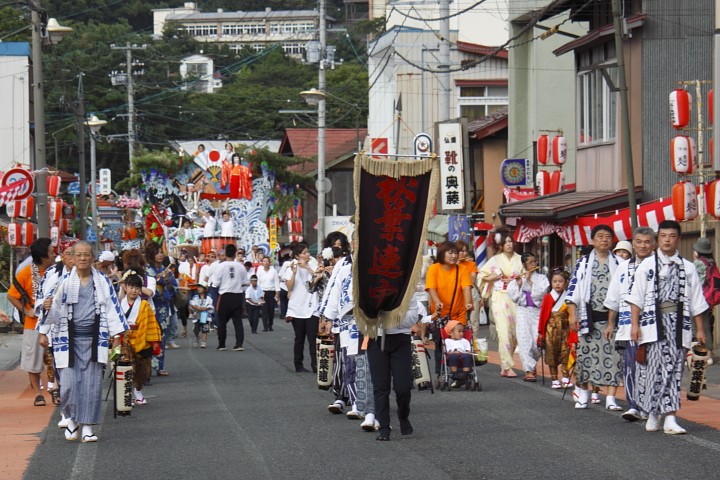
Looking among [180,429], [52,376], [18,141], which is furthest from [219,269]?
[18,141]

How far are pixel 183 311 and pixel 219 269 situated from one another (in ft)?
10.5

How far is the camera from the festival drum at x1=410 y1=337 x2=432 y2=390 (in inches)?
525

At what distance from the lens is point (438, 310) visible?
1417 centimetres

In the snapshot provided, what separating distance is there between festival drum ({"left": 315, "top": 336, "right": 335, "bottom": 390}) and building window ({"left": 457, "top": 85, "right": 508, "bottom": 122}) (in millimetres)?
27111

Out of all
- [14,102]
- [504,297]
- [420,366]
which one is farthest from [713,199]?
[14,102]

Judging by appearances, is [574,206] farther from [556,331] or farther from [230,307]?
[556,331]

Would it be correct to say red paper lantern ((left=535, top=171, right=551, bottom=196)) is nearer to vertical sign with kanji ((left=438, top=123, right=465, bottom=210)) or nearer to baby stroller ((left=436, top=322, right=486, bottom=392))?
vertical sign with kanji ((left=438, top=123, right=465, bottom=210))

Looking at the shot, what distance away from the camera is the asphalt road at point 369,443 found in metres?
8.77

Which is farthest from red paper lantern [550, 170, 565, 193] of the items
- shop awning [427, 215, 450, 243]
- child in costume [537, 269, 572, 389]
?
child in costume [537, 269, 572, 389]

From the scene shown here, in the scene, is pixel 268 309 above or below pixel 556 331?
below

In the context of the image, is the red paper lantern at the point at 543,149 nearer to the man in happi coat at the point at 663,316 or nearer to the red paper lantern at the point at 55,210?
the red paper lantern at the point at 55,210

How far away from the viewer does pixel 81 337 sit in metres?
10.8

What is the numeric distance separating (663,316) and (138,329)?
607 centimetres

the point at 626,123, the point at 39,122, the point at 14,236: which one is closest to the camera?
the point at 626,123
